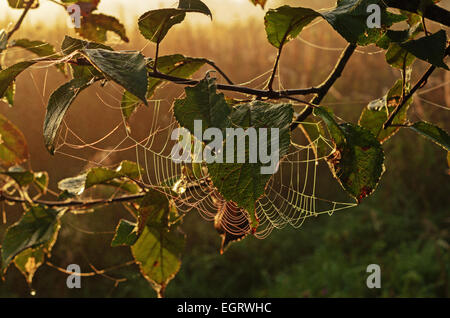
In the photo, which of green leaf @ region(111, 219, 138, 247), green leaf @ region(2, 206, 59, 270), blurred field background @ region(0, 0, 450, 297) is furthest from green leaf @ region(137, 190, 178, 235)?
blurred field background @ region(0, 0, 450, 297)

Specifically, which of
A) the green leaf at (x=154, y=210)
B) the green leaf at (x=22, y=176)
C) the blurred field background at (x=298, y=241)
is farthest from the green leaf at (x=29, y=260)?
the blurred field background at (x=298, y=241)

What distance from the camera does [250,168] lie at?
1.18 feet

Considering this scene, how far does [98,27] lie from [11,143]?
239mm

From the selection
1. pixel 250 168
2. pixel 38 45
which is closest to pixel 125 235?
pixel 38 45

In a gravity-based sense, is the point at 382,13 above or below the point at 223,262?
above

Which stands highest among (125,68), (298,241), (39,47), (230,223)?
(39,47)

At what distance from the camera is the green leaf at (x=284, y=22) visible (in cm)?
46

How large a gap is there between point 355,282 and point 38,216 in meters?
1.74

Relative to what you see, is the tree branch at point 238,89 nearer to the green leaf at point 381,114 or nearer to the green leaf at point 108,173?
the green leaf at point 381,114

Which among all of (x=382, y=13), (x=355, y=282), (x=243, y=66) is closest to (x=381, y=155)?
(x=382, y=13)

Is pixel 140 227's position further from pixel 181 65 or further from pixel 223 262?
pixel 223 262

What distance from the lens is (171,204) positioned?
0.66m

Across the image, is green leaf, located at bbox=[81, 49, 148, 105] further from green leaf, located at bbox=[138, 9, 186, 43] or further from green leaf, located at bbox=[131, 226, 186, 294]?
green leaf, located at bbox=[131, 226, 186, 294]

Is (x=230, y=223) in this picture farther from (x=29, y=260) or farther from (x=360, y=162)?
(x=29, y=260)
